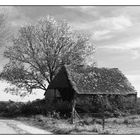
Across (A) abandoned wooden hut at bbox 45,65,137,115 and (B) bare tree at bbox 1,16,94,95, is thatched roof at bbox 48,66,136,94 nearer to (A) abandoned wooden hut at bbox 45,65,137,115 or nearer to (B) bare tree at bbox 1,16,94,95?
(A) abandoned wooden hut at bbox 45,65,137,115

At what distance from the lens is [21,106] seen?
38.9 m

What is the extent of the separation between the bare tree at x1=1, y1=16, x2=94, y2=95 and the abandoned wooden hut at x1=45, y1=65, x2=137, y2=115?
731 centimetres

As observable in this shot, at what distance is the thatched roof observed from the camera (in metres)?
39.6

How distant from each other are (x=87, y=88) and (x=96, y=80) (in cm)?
301

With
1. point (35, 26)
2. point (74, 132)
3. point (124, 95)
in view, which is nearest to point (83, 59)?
point (35, 26)

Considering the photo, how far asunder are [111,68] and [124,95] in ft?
20.4

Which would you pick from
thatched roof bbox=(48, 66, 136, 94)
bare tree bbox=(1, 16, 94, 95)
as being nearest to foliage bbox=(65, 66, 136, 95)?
thatched roof bbox=(48, 66, 136, 94)

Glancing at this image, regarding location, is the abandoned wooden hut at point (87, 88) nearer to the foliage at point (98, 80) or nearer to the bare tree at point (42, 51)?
the foliage at point (98, 80)

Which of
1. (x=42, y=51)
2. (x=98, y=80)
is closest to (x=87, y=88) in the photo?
(x=98, y=80)

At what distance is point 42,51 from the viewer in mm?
50438

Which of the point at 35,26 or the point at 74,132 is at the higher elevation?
the point at 35,26

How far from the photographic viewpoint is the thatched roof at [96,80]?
39572mm

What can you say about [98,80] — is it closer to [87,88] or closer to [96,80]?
[96,80]
